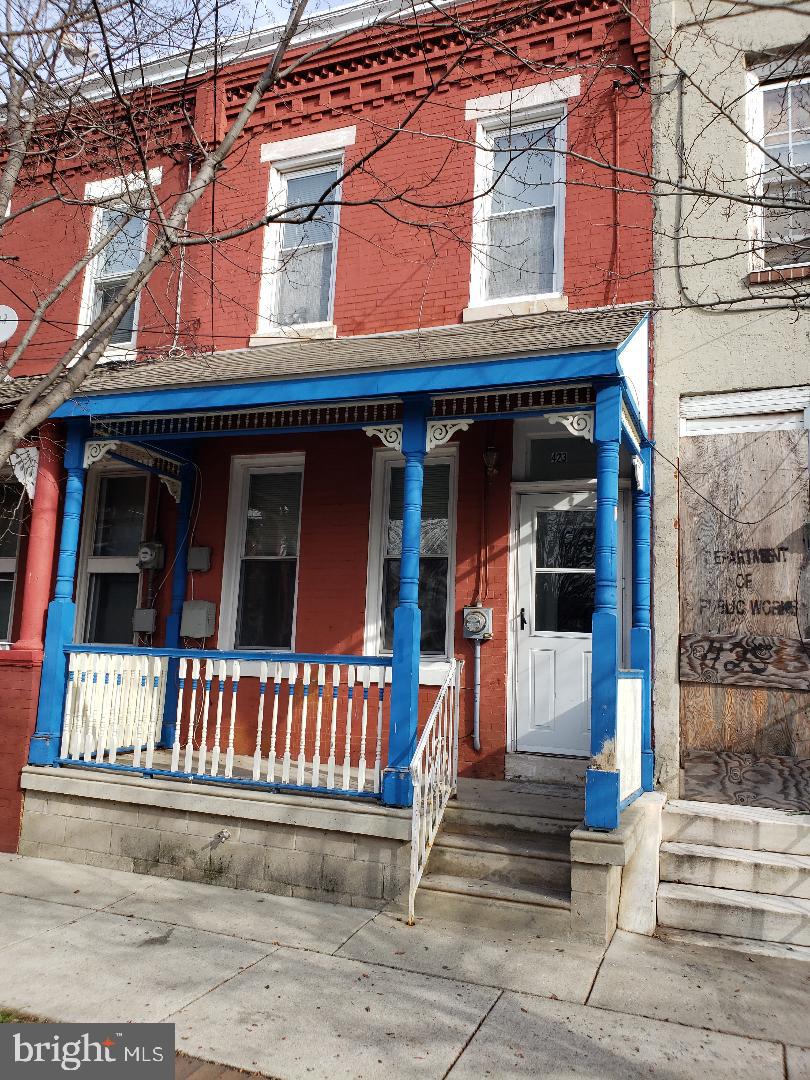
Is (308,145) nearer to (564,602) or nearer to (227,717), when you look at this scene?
(564,602)

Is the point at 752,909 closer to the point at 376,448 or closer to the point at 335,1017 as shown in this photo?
the point at 335,1017

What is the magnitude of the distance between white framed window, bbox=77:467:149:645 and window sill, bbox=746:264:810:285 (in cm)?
600

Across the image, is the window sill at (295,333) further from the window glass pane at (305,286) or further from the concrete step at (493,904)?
the concrete step at (493,904)

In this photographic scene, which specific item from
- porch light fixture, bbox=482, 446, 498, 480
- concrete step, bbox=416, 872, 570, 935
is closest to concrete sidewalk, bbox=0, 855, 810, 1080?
concrete step, bbox=416, 872, 570, 935

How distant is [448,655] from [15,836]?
147 inches

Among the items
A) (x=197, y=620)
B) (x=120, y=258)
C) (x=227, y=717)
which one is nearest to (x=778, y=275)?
(x=197, y=620)

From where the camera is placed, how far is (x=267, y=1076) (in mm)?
3258

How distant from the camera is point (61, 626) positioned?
663 cm

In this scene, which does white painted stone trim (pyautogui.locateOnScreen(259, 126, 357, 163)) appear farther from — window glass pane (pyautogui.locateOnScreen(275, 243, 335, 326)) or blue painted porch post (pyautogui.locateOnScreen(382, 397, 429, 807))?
blue painted porch post (pyautogui.locateOnScreen(382, 397, 429, 807))

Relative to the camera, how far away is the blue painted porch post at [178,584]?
7.81 meters

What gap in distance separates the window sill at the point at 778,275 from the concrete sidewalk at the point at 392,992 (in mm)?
4823

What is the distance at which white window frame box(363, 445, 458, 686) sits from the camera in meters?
7.09

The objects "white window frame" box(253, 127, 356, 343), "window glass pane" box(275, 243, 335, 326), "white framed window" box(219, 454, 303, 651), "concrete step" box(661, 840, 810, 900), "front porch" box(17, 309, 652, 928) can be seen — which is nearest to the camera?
"concrete step" box(661, 840, 810, 900)

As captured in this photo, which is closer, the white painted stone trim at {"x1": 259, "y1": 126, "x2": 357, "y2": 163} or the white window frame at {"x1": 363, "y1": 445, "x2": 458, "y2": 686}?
the white window frame at {"x1": 363, "y1": 445, "x2": 458, "y2": 686}
